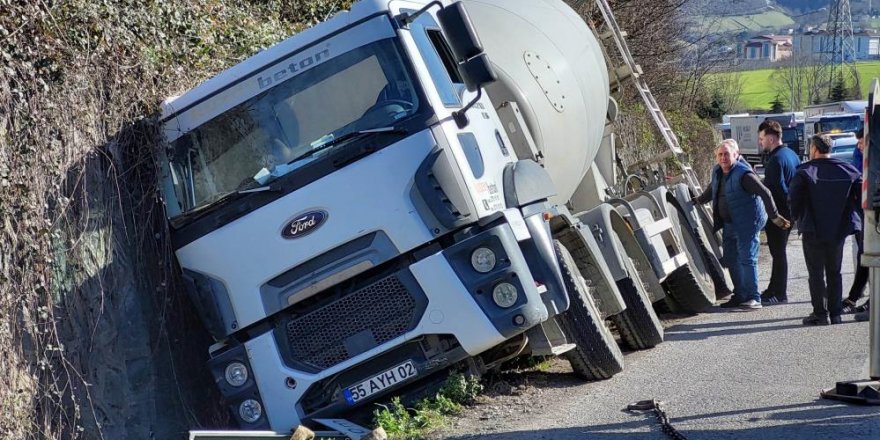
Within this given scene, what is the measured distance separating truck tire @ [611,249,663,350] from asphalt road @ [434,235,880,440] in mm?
157

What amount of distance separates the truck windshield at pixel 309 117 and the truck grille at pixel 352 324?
0.88 meters

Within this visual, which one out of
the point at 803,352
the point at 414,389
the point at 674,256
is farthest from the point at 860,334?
the point at 414,389

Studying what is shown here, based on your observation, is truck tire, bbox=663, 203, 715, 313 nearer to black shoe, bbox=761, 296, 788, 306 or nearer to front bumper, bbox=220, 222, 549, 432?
black shoe, bbox=761, 296, 788, 306

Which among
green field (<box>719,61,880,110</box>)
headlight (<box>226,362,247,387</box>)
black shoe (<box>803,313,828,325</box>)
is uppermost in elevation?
headlight (<box>226,362,247,387</box>)

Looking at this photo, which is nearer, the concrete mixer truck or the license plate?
the concrete mixer truck

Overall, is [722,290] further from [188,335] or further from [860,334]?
[188,335]

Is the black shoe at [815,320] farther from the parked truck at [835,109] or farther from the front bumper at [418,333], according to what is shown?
the parked truck at [835,109]

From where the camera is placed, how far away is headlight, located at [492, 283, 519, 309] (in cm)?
705

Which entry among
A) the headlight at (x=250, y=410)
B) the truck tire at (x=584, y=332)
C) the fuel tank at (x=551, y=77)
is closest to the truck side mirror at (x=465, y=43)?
the truck tire at (x=584, y=332)

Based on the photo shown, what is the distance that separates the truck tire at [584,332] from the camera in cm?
780

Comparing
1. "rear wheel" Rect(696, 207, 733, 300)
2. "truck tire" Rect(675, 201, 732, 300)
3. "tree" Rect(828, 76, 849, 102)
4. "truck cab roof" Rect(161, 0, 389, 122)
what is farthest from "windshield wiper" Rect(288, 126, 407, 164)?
"tree" Rect(828, 76, 849, 102)

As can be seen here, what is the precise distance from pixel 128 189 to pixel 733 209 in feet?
19.8

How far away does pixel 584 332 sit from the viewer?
7824 mm

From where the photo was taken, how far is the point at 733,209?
37.4ft
